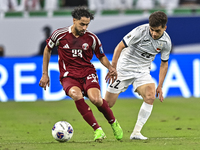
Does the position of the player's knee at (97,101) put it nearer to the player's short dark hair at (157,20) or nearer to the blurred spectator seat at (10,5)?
the player's short dark hair at (157,20)

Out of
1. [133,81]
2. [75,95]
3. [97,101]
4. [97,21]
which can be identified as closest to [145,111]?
[133,81]

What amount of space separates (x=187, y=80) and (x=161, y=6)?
152 inches

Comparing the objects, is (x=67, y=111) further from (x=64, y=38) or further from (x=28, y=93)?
(x=64, y=38)

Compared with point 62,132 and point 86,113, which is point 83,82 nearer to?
point 86,113

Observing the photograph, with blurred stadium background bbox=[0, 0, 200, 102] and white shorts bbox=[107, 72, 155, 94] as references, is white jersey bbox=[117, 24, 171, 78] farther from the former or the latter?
blurred stadium background bbox=[0, 0, 200, 102]

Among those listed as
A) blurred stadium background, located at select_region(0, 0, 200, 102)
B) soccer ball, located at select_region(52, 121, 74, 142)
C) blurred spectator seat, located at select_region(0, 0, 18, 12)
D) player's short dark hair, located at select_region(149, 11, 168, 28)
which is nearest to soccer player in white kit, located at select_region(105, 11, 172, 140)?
player's short dark hair, located at select_region(149, 11, 168, 28)

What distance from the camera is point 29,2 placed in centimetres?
1487

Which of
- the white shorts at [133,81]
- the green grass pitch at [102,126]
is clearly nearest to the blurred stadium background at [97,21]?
the green grass pitch at [102,126]

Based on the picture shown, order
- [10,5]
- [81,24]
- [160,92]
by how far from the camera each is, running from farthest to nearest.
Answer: [10,5] → [160,92] → [81,24]

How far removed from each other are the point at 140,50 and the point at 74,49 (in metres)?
1.09

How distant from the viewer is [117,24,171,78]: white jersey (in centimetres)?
652

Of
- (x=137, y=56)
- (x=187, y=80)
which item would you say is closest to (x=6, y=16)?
(x=187, y=80)

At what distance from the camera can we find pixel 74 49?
6.30 m

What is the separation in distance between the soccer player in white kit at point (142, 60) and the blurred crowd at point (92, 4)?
834cm
